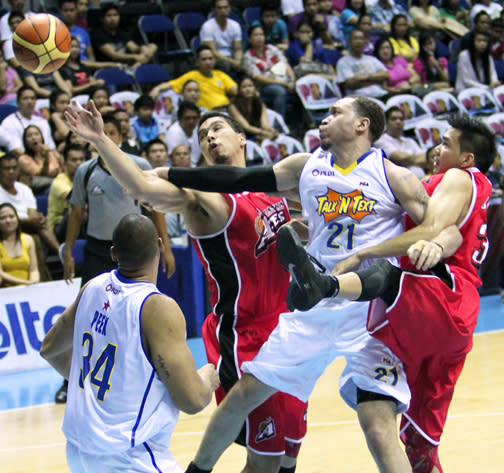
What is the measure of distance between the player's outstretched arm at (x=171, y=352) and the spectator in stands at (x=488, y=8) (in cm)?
1380

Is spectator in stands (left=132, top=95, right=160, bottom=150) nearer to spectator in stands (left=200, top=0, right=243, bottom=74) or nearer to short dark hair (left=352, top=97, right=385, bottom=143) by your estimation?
spectator in stands (left=200, top=0, right=243, bottom=74)

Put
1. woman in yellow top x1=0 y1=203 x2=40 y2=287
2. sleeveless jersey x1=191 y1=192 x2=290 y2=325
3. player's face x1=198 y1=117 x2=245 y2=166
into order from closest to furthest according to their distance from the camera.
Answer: sleeveless jersey x1=191 y1=192 x2=290 y2=325 < player's face x1=198 y1=117 x2=245 y2=166 < woman in yellow top x1=0 y1=203 x2=40 y2=287

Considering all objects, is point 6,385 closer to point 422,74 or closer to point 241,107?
point 241,107

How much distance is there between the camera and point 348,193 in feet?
13.7

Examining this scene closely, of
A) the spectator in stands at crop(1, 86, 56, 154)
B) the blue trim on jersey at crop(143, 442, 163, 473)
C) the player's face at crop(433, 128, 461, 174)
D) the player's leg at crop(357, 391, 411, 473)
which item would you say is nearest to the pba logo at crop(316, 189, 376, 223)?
the player's face at crop(433, 128, 461, 174)

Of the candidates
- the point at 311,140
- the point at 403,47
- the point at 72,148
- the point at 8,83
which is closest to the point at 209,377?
the point at 72,148

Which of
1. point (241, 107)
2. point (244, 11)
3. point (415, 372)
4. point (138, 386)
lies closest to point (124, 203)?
point (415, 372)

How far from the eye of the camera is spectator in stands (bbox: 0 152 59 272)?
892 centimetres

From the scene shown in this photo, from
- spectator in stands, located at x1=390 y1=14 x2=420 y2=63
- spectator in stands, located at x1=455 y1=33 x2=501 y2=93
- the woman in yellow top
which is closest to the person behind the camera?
the woman in yellow top

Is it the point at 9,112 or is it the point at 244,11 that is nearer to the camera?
the point at 9,112

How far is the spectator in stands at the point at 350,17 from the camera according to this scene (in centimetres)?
1434

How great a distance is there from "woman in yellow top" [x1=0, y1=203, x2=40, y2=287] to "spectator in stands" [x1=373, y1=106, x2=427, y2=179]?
5053 mm

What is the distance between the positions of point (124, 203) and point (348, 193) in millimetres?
3255

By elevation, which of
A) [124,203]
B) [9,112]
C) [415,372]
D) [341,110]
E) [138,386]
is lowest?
[9,112]
